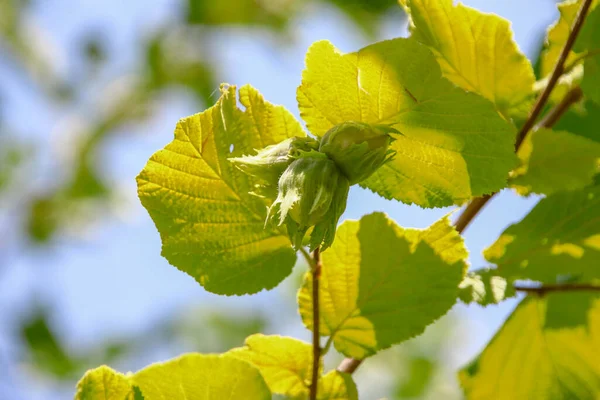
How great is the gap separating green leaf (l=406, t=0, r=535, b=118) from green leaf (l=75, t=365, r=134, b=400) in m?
0.55

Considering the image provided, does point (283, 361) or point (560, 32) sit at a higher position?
point (560, 32)

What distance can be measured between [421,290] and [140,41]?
2.76m

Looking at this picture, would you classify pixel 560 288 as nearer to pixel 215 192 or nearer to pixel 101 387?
pixel 215 192

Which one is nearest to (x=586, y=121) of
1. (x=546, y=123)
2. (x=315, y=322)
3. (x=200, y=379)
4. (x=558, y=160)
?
(x=546, y=123)

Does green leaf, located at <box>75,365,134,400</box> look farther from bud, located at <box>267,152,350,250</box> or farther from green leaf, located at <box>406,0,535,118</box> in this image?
green leaf, located at <box>406,0,535,118</box>

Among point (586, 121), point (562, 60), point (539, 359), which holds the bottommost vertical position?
point (539, 359)

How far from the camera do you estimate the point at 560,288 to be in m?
1.06

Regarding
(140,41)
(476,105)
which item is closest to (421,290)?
(476,105)

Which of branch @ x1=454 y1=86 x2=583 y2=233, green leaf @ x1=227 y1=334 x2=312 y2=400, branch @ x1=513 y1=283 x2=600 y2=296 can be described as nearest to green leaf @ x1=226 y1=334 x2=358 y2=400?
green leaf @ x1=227 y1=334 x2=312 y2=400

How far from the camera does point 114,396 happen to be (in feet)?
2.21

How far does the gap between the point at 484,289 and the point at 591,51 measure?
A: 14.4 inches

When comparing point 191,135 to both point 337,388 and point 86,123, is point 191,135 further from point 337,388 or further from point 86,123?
point 86,123

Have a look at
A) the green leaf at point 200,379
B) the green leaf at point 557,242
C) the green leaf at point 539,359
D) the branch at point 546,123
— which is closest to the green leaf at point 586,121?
the branch at point 546,123

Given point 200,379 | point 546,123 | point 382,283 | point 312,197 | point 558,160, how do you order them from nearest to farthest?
point 312,197 < point 200,379 < point 382,283 < point 558,160 < point 546,123
